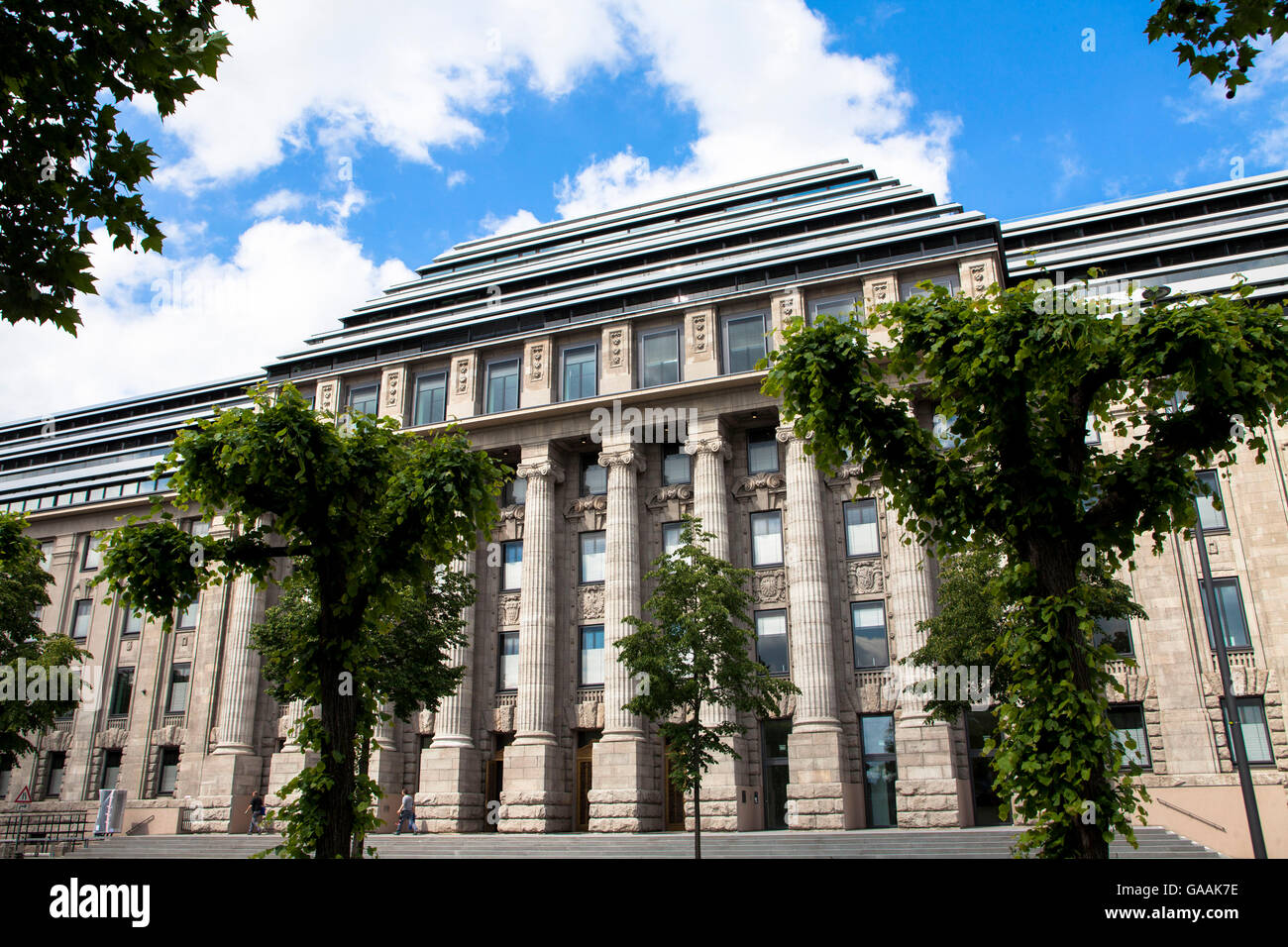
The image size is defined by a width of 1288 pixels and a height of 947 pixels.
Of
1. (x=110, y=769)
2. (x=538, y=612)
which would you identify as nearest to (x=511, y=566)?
(x=538, y=612)

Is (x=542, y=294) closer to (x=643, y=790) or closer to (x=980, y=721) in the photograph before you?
(x=643, y=790)

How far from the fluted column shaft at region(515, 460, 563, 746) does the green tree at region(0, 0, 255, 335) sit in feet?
108

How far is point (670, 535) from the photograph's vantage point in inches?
1639

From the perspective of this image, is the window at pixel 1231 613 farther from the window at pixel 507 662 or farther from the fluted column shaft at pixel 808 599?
the window at pixel 507 662

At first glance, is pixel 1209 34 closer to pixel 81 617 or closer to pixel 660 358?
pixel 660 358

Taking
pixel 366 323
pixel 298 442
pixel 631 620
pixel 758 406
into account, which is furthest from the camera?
pixel 366 323

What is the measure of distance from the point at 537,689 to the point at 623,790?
5.52 m

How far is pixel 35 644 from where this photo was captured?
112ft

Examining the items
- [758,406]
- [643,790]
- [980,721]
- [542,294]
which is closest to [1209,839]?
[980,721]

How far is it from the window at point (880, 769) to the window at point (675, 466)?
41.8 ft

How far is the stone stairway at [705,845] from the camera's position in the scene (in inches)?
1039

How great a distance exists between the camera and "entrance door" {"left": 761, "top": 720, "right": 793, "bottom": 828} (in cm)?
3659

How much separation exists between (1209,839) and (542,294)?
35465 millimetres

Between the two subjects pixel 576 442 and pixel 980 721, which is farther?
pixel 576 442
